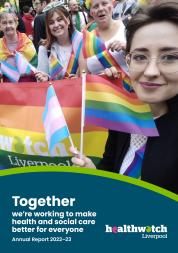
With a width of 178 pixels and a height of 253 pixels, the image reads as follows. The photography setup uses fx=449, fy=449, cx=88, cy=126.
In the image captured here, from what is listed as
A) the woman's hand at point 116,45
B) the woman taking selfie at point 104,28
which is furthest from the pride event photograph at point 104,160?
the woman taking selfie at point 104,28

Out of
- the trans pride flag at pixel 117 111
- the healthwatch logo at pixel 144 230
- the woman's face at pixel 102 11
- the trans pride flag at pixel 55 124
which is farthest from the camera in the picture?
the woman's face at pixel 102 11

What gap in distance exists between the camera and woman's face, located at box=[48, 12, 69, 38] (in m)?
4.41

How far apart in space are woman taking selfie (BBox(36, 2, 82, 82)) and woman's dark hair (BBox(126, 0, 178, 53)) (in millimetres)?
2559

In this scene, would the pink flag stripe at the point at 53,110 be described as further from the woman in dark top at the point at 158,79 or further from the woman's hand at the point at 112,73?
the woman's hand at the point at 112,73

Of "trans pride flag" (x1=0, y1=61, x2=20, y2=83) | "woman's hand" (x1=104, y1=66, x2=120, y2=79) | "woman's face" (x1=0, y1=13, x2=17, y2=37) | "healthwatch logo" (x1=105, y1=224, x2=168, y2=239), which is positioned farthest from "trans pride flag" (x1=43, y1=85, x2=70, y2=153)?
"woman's face" (x1=0, y1=13, x2=17, y2=37)

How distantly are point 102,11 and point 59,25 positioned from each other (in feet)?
1.58

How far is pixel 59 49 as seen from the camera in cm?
446

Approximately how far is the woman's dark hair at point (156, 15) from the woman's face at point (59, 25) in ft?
8.96

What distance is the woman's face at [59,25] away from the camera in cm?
441

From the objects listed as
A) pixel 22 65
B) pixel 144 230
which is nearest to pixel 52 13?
pixel 22 65

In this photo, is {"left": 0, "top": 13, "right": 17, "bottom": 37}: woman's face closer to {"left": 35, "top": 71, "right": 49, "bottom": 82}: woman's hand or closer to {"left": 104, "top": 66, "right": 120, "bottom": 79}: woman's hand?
{"left": 35, "top": 71, "right": 49, "bottom": 82}: woman's hand

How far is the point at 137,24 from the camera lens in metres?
1.73

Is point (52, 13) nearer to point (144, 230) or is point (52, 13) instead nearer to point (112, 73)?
point (112, 73)

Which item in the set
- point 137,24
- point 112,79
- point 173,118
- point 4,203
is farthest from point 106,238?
point 112,79
